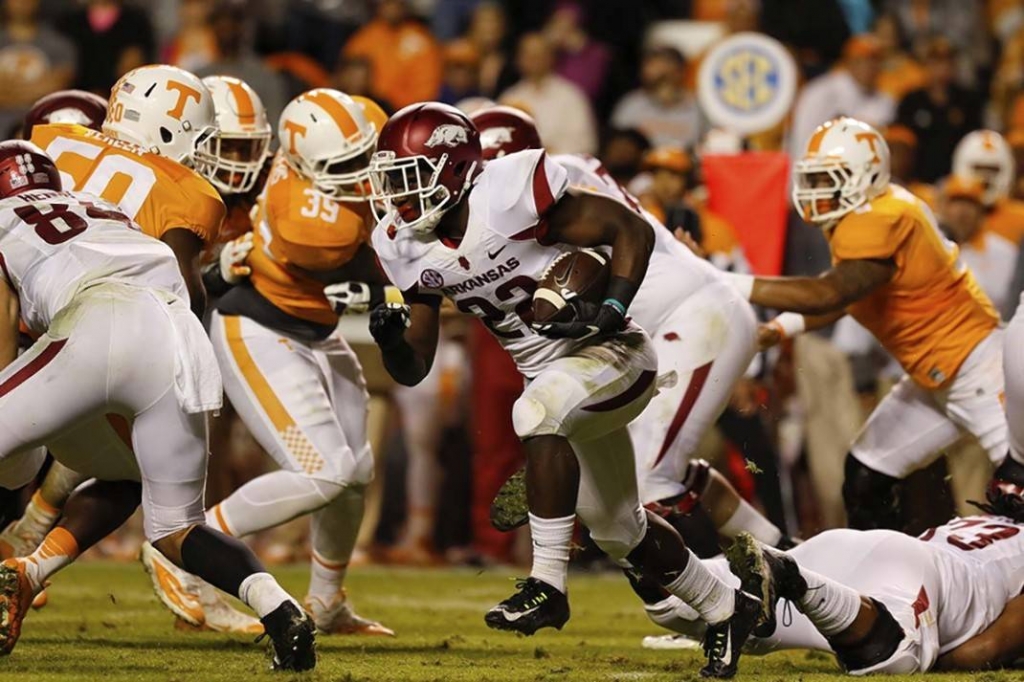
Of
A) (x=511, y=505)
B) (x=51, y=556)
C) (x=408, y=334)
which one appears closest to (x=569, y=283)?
(x=408, y=334)

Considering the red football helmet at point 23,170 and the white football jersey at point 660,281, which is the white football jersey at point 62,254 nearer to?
the red football helmet at point 23,170

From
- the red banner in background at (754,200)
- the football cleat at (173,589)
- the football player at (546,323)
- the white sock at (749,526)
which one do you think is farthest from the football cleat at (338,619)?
the red banner in background at (754,200)

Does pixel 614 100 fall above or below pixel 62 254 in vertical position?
below

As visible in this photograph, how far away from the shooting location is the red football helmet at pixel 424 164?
5520 millimetres

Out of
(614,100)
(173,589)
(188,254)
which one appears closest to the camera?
(188,254)

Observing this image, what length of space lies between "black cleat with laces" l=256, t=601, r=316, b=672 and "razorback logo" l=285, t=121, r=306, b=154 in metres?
2.36

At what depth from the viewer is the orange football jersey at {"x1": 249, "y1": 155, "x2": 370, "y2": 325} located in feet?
22.0

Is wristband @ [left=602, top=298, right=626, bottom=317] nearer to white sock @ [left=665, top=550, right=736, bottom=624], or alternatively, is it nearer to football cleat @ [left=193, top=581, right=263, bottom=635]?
white sock @ [left=665, top=550, right=736, bottom=624]

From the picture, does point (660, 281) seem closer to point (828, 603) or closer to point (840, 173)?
point (840, 173)

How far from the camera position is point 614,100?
12.5 metres

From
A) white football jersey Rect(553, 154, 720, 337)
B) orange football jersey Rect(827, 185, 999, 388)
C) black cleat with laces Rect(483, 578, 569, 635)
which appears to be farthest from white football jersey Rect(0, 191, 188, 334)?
orange football jersey Rect(827, 185, 999, 388)

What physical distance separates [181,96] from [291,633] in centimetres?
218

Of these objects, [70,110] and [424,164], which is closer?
[424,164]

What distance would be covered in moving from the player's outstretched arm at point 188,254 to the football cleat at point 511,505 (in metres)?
1.22
